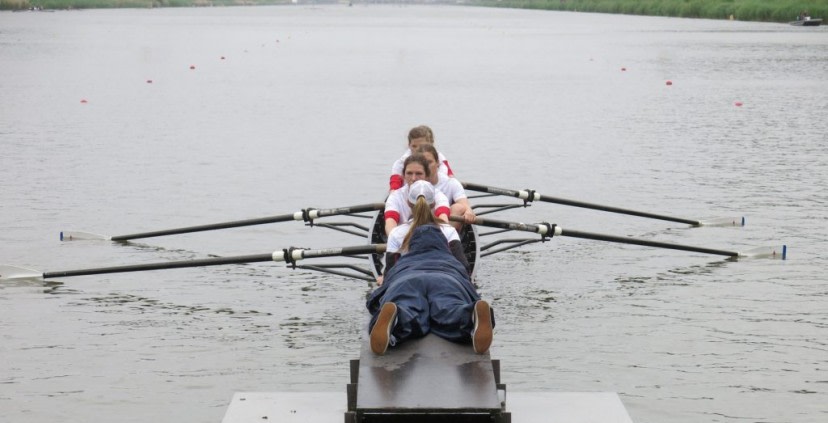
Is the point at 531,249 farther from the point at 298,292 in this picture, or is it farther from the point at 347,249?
the point at 347,249

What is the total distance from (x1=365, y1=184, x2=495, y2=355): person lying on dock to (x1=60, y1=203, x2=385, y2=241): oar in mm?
3922

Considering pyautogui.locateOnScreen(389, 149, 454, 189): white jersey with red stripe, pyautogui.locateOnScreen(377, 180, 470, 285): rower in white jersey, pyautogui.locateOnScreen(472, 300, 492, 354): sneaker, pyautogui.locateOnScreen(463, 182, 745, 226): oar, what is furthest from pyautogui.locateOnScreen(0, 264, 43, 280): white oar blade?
pyautogui.locateOnScreen(472, 300, 492, 354): sneaker

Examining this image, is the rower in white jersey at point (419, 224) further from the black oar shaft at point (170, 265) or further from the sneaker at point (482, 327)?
the black oar shaft at point (170, 265)

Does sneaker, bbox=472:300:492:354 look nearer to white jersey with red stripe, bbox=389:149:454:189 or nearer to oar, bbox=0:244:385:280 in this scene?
oar, bbox=0:244:385:280

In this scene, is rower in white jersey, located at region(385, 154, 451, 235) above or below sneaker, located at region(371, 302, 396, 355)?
above

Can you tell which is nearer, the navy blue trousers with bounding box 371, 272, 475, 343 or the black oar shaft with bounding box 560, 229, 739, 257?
the navy blue trousers with bounding box 371, 272, 475, 343

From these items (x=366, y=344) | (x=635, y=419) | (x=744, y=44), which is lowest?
(x=635, y=419)

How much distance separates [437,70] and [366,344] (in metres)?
40.1

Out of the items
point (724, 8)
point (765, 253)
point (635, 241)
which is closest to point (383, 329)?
point (635, 241)

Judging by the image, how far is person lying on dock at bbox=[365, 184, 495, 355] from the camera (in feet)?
26.3

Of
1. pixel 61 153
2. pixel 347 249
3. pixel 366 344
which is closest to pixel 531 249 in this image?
pixel 347 249

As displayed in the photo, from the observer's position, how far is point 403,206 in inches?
445

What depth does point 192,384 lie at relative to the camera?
1023cm

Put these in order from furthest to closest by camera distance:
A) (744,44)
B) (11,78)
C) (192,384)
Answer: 1. (744,44)
2. (11,78)
3. (192,384)
